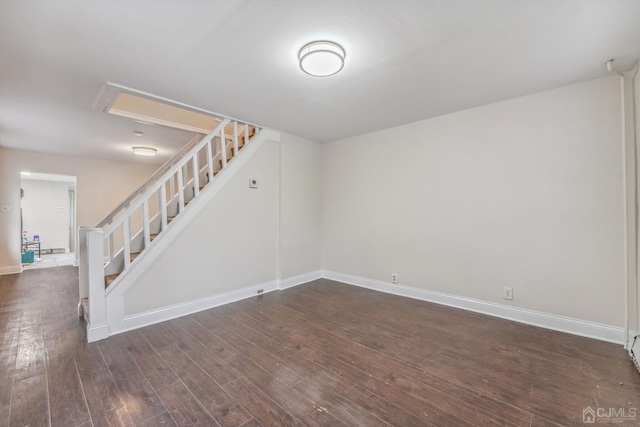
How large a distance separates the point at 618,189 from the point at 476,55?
1.84 metres

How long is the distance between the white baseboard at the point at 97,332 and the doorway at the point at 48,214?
7.68 metres

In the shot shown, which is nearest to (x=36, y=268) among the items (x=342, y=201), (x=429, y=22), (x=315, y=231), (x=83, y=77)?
(x=83, y=77)

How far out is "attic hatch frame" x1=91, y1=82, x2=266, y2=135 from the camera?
271 centimetres

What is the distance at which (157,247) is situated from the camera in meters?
2.98

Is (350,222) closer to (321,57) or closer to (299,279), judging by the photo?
(299,279)

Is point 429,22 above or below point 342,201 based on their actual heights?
above

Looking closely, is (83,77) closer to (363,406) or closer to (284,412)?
(284,412)

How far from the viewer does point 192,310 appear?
3.24 meters

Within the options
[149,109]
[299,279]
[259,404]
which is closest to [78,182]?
[149,109]

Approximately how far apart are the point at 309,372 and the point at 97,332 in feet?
6.88

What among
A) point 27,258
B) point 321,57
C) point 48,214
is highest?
point 321,57

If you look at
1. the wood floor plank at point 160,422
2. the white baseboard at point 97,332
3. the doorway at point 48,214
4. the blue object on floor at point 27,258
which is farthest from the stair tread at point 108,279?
the doorway at point 48,214

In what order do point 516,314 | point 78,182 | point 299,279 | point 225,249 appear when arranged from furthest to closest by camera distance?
point 78,182, point 299,279, point 225,249, point 516,314

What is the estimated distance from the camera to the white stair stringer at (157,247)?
8.63ft
